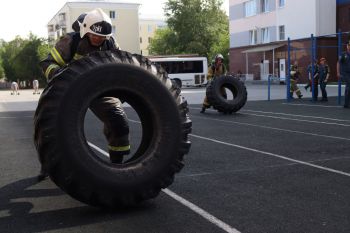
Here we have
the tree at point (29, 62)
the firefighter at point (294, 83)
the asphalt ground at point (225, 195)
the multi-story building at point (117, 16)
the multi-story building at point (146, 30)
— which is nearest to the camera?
the asphalt ground at point (225, 195)

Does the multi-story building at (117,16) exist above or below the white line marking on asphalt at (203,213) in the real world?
above

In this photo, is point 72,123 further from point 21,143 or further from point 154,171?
point 21,143

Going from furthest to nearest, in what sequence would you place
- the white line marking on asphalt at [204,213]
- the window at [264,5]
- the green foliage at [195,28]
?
the green foliage at [195,28] → the window at [264,5] → the white line marking on asphalt at [204,213]

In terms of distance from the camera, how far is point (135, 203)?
4109 millimetres

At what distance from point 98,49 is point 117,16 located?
239 ft

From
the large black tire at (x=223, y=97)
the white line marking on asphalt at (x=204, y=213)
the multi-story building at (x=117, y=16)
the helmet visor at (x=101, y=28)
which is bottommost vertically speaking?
the white line marking on asphalt at (x=204, y=213)

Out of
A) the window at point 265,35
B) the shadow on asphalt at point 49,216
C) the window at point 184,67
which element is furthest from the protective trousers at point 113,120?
the window at point 265,35

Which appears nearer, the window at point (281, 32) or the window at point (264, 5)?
the window at point (281, 32)

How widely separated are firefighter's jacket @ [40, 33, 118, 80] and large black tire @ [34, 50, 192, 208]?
597 mm

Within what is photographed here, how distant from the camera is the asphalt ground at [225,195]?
3762mm

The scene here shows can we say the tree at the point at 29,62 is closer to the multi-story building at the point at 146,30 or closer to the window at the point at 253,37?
the multi-story building at the point at 146,30

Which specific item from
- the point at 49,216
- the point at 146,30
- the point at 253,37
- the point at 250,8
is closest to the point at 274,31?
the point at 253,37

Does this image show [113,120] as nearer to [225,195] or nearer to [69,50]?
[69,50]

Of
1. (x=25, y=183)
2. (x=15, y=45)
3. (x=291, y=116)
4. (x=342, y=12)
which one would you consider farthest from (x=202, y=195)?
(x=15, y=45)
